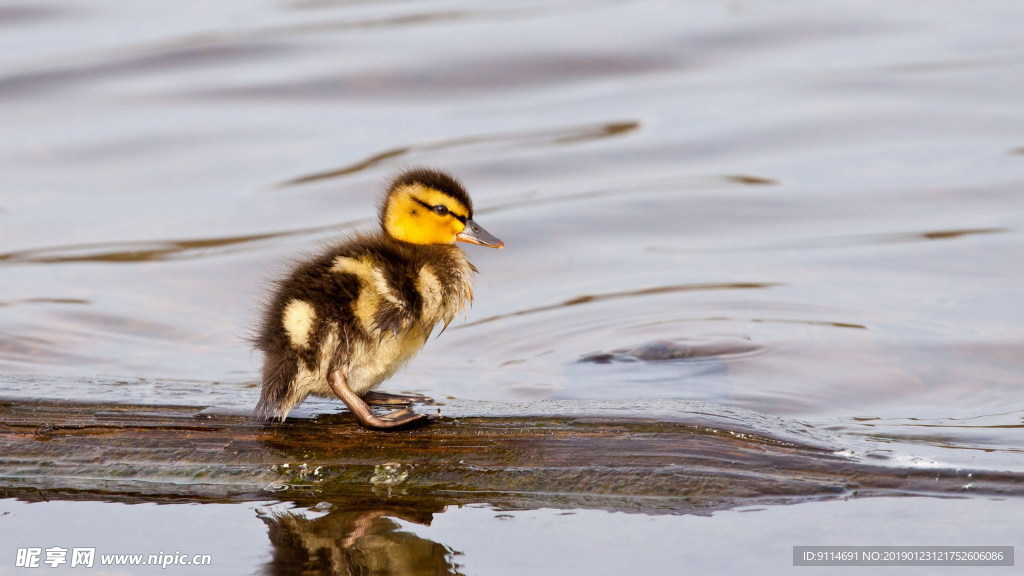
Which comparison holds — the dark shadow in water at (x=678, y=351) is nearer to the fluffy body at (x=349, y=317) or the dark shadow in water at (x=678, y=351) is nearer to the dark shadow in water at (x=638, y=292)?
the dark shadow in water at (x=638, y=292)

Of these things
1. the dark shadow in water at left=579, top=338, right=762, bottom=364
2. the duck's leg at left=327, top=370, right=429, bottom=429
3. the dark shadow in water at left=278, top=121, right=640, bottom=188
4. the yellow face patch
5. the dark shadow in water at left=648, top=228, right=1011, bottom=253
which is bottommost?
the dark shadow in water at left=579, top=338, right=762, bottom=364

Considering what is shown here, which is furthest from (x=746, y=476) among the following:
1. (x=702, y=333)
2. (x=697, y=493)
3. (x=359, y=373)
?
(x=702, y=333)

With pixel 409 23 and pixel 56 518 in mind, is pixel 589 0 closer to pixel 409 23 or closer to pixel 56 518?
pixel 409 23

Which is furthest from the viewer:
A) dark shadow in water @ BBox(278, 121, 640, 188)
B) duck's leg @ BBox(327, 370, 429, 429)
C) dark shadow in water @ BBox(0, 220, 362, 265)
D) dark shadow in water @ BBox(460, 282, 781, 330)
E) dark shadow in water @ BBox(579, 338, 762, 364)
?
dark shadow in water @ BBox(278, 121, 640, 188)

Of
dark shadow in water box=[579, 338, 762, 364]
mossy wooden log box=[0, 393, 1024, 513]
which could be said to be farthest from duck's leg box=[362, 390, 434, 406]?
dark shadow in water box=[579, 338, 762, 364]

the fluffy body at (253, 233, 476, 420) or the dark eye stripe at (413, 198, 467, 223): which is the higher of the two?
the dark eye stripe at (413, 198, 467, 223)

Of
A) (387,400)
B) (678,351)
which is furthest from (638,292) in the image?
(387,400)

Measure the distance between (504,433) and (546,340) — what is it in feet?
8.70

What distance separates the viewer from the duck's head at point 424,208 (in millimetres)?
4309

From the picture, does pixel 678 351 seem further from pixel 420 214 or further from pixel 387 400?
pixel 387 400

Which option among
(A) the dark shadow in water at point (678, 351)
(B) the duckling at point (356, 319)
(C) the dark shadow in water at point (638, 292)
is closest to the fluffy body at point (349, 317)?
(B) the duckling at point (356, 319)

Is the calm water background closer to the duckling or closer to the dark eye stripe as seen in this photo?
the duckling

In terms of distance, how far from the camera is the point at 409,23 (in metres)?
13.2

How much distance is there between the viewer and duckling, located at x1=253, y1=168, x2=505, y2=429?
3705 mm
